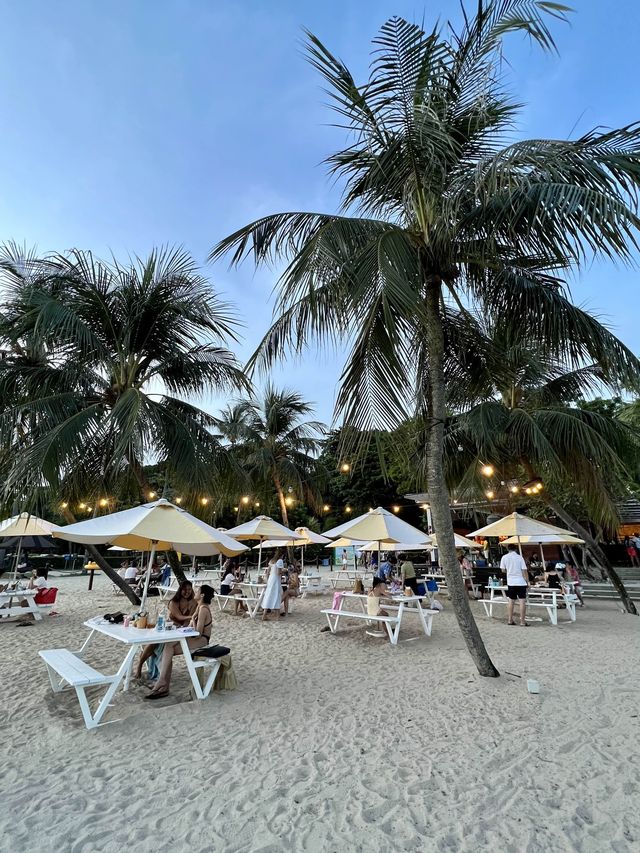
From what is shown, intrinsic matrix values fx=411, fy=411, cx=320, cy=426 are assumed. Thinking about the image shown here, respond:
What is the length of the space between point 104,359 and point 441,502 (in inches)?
325

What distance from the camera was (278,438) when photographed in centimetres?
2183

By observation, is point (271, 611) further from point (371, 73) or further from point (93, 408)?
point (371, 73)

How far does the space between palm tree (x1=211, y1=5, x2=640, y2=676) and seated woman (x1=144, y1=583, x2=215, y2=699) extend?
323cm

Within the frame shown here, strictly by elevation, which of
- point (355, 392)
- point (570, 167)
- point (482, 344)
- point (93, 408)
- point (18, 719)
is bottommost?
point (18, 719)

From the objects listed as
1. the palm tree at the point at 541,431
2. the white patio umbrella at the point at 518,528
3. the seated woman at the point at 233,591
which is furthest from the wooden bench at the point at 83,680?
the white patio umbrella at the point at 518,528

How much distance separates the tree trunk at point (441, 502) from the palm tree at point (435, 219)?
19 mm

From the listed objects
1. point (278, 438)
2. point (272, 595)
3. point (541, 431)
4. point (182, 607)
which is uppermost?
point (278, 438)

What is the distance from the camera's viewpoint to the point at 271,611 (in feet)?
36.8

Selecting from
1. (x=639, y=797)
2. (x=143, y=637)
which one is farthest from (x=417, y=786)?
(x=143, y=637)

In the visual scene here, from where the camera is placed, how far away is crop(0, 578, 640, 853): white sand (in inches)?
101

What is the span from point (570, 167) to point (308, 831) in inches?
252

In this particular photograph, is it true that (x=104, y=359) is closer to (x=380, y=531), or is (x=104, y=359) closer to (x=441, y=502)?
(x=380, y=531)

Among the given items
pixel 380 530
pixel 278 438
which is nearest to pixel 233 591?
pixel 380 530

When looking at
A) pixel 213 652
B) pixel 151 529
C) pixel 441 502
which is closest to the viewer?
pixel 213 652
